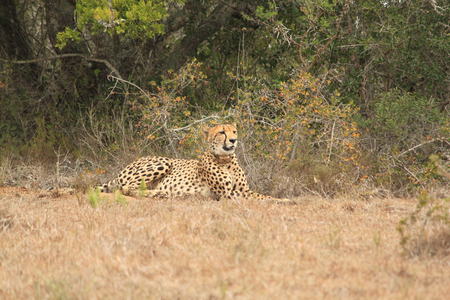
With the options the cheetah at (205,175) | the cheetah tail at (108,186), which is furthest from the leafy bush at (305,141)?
the cheetah tail at (108,186)

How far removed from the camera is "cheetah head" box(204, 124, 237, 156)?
719 centimetres

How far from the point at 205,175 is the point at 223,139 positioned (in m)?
0.49

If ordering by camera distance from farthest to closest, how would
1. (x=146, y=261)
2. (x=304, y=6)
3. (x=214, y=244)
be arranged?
(x=304, y=6)
(x=214, y=244)
(x=146, y=261)

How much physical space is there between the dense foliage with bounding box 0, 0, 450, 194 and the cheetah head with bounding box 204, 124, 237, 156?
2.80 ft

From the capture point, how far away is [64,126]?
11242mm

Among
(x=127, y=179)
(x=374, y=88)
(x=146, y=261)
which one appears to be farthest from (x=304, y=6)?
(x=146, y=261)

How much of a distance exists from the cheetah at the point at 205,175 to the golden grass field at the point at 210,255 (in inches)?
45.1

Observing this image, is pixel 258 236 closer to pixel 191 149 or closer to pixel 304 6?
pixel 191 149

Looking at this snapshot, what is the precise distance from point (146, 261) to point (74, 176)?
4992 millimetres

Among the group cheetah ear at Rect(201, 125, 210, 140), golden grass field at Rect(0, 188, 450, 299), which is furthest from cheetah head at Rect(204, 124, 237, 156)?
golden grass field at Rect(0, 188, 450, 299)

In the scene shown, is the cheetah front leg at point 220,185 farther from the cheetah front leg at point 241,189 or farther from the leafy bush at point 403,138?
the leafy bush at point 403,138

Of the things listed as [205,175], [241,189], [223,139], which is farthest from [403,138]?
[205,175]

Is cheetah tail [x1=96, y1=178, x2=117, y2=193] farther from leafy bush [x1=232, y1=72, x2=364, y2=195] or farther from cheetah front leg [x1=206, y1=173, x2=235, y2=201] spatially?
leafy bush [x1=232, y1=72, x2=364, y2=195]

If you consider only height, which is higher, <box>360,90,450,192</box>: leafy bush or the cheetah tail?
<box>360,90,450,192</box>: leafy bush
